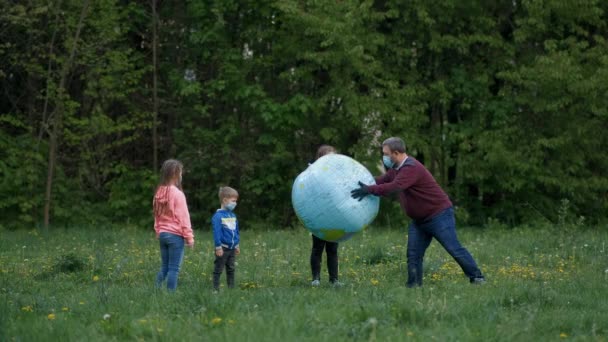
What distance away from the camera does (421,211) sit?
31.3 feet

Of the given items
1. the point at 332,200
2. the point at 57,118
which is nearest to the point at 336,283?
the point at 332,200

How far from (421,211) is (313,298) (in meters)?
2.01

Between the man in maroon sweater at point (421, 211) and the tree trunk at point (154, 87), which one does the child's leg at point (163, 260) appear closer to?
the man in maroon sweater at point (421, 211)

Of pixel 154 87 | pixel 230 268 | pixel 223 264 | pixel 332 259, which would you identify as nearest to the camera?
pixel 223 264

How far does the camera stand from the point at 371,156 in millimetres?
19750

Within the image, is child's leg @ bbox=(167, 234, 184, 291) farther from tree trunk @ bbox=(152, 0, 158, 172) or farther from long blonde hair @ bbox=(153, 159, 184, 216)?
tree trunk @ bbox=(152, 0, 158, 172)

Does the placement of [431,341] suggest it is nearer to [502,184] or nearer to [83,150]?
[502,184]

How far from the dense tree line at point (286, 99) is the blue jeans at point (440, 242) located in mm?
9696

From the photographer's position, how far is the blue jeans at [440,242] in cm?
955

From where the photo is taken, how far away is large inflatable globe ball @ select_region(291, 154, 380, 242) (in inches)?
360

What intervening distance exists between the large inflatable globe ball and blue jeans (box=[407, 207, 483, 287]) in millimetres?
650

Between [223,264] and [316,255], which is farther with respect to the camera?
[316,255]

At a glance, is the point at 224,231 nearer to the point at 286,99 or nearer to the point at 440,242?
the point at 440,242

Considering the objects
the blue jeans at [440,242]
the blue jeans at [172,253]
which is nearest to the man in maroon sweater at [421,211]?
the blue jeans at [440,242]
